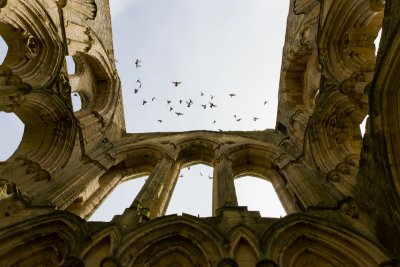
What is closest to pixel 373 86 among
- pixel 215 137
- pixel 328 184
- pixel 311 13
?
pixel 328 184

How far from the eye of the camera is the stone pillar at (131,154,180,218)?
34.5 ft

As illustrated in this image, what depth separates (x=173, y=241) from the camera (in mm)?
8367

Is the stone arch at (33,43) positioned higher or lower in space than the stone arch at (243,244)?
higher

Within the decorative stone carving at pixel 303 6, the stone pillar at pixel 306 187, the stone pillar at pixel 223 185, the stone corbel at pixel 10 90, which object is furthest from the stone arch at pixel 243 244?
the decorative stone carving at pixel 303 6

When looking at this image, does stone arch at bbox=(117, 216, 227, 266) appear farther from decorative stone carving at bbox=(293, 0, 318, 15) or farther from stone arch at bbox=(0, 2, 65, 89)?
decorative stone carving at bbox=(293, 0, 318, 15)

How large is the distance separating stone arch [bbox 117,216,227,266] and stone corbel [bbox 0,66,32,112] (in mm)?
5362

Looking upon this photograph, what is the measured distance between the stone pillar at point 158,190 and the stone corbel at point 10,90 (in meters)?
3.95

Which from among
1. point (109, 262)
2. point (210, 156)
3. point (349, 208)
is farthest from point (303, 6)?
point (109, 262)

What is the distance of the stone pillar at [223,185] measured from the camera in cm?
1062

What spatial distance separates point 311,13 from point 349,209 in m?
8.34

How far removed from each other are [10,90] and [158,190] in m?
4.58

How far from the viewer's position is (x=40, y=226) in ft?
28.1

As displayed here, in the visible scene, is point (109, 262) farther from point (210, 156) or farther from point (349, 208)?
point (210, 156)

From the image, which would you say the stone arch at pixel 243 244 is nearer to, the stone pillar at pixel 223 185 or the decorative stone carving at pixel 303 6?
the stone pillar at pixel 223 185
